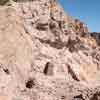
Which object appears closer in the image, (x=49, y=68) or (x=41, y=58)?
(x=49, y=68)

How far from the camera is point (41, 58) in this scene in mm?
11508

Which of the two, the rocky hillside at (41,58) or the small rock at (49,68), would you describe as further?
the small rock at (49,68)

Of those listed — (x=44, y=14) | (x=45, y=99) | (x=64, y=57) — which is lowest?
(x=45, y=99)

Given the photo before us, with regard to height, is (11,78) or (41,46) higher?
(41,46)

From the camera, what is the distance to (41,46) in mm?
11883

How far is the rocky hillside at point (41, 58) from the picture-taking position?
8.91 meters

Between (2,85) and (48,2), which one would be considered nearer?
(2,85)

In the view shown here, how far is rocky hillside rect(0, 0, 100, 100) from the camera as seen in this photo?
29.2 feet

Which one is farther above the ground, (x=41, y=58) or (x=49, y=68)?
(x=41, y=58)

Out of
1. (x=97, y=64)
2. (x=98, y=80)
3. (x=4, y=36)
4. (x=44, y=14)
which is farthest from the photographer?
(x=97, y=64)

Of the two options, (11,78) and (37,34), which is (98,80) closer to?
(37,34)

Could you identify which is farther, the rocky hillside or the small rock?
the small rock

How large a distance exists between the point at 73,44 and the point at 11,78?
6.05m

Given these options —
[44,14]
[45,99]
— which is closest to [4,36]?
[45,99]
